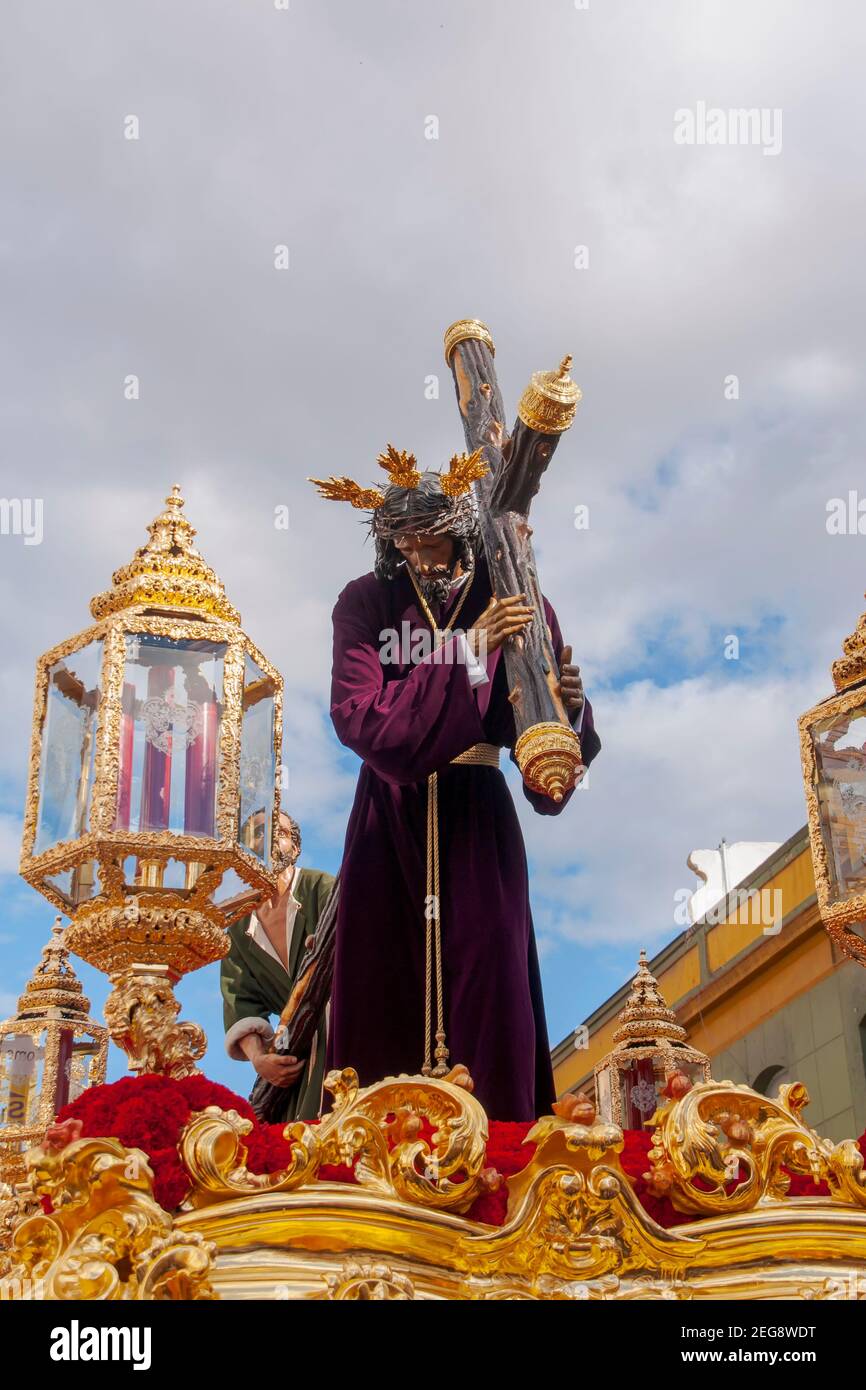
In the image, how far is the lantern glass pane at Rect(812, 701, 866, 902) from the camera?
5223 millimetres

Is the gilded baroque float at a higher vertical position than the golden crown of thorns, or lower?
lower

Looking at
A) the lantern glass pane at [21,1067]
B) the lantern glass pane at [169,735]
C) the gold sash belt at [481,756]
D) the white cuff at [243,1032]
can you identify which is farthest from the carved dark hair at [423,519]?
the lantern glass pane at [21,1067]

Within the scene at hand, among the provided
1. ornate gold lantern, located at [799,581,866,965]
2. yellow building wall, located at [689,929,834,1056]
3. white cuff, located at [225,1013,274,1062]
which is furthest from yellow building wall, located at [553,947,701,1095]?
ornate gold lantern, located at [799,581,866,965]

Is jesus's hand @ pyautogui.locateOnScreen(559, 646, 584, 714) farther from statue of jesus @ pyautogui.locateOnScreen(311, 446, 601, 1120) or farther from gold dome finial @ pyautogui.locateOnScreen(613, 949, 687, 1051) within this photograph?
gold dome finial @ pyautogui.locateOnScreen(613, 949, 687, 1051)

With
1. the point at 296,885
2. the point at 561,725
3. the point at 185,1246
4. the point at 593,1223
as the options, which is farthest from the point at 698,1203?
the point at 296,885

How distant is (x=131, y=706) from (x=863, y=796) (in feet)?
Result: 8.64

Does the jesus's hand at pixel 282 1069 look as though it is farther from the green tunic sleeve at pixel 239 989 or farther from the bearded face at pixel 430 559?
the bearded face at pixel 430 559

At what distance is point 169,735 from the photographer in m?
4.75

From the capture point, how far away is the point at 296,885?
6863 mm

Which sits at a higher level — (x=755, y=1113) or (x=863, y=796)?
(x=863, y=796)

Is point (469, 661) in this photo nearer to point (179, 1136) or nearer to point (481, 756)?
point (481, 756)

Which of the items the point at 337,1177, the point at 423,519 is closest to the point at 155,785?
the point at 337,1177

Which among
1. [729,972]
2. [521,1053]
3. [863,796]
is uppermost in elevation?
[729,972]
